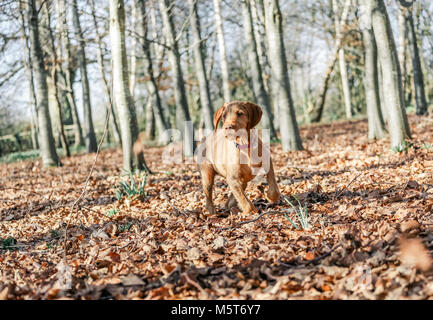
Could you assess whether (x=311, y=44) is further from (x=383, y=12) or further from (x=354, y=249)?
(x=354, y=249)

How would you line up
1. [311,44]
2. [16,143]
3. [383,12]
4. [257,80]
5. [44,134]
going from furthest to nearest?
[311,44] < [16,143] < [257,80] < [44,134] < [383,12]

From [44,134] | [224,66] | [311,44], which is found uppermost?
[311,44]

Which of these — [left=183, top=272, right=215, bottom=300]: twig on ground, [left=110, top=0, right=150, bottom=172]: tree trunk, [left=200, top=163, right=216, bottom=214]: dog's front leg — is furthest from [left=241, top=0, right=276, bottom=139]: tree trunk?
[left=183, top=272, right=215, bottom=300]: twig on ground

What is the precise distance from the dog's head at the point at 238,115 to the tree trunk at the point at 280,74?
5.58 m

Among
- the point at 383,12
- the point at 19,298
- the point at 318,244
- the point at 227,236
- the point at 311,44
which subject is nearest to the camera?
the point at 19,298

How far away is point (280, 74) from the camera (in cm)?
934

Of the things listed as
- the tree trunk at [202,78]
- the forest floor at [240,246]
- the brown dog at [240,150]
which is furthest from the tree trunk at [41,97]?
the brown dog at [240,150]

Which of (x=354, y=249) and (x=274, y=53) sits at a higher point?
(x=274, y=53)

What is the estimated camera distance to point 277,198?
165 inches

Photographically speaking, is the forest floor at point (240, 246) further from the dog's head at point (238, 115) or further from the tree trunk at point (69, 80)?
the tree trunk at point (69, 80)

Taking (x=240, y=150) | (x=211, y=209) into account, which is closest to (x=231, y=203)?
(x=211, y=209)

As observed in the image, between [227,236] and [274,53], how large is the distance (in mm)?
6970

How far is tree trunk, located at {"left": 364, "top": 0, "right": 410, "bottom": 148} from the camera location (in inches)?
278

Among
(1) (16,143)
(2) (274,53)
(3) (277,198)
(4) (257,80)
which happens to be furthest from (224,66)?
(1) (16,143)
